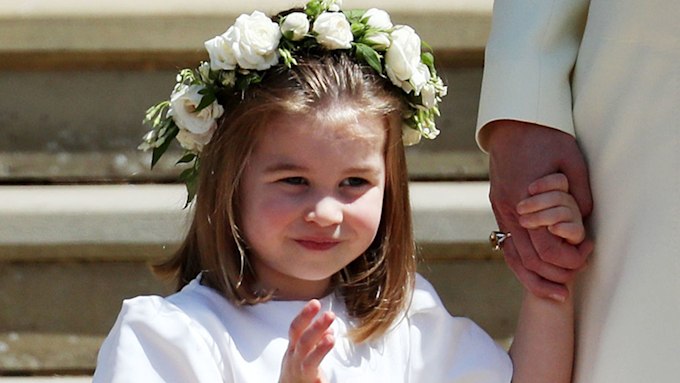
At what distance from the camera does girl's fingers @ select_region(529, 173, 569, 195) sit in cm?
230

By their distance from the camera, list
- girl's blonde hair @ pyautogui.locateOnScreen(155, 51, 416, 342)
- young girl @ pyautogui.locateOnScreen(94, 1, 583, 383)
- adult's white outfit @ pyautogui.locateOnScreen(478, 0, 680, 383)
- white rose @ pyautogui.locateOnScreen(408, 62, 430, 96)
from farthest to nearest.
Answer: white rose @ pyautogui.locateOnScreen(408, 62, 430, 96)
girl's blonde hair @ pyautogui.locateOnScreen(155, 51, 416, 342)
young girl @ pyautogui.locateOnScreen(94, 1, 583, 383)
adult's white outfit @ pyautogui.locateOnScreen(478, 0, 680, 383)

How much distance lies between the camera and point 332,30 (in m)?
2.54

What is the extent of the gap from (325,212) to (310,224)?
4 centimetres

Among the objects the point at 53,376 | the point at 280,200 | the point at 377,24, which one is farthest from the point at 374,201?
the point at 53,376

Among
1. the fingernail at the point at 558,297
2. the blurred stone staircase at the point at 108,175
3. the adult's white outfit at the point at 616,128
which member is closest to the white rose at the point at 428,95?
the adult's white outfit at the point at 616,128

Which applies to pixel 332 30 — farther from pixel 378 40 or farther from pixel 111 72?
pixel 111 72

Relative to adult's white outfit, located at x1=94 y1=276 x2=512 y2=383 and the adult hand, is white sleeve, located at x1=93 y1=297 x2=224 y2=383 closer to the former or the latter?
adult's white outfit, located at x1=94 y1=276 x2=512 y2=383

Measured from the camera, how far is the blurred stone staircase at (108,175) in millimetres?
3633

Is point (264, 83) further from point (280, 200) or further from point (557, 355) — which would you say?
point (557, 355)

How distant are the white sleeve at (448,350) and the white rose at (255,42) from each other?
0.58m

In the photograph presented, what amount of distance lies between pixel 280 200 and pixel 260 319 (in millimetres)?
243

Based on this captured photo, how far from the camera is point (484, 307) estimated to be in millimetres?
3719

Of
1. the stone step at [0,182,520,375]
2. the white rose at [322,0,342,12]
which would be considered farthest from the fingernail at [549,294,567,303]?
the stone step at [0,182,520,375]

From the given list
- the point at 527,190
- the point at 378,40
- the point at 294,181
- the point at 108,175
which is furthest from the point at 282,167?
the point at 108,175
